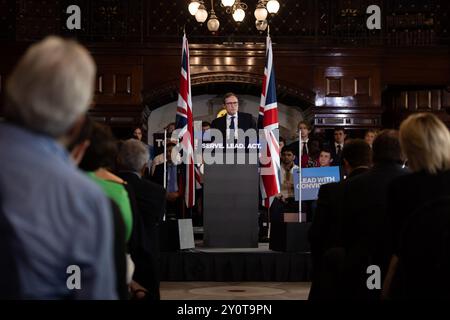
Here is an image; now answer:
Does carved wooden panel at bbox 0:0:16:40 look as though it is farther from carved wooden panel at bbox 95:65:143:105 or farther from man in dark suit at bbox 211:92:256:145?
man in dark suit at bbox 211:92:256:145

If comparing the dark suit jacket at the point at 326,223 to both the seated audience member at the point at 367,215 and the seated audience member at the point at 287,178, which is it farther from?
the seated audience member at the point at 287,178

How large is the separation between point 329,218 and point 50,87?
268cm

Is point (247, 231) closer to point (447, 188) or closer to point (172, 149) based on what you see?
point (172, 149)

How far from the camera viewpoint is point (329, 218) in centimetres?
401

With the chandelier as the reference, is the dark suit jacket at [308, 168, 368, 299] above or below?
below

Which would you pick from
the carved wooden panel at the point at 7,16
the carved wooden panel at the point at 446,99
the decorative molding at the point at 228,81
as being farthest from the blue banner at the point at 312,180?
the carved wooden panel at the point at 7,16

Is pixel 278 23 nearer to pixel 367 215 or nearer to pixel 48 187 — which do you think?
pixel 367 215

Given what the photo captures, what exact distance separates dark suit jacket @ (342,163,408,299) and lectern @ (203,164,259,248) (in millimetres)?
4418

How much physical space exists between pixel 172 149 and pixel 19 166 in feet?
27.6

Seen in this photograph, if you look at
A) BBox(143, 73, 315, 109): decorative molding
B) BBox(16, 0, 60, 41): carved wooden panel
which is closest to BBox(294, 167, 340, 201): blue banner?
BBox(143, 73, 315, 109): decorative molding

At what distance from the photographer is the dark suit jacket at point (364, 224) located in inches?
146

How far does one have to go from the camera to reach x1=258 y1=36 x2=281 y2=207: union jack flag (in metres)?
8.70

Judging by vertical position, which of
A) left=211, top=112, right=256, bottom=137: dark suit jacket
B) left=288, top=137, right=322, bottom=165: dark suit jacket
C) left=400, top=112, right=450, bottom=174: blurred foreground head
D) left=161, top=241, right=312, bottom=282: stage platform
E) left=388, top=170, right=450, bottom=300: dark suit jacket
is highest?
left=211, top=112, right=256, bottom=137: dark suit jacket
